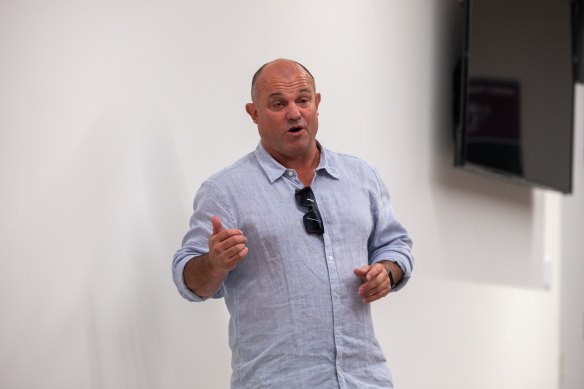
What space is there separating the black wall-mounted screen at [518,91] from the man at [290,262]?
5.51ft

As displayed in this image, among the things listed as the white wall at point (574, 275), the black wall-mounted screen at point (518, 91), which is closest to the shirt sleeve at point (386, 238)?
the black wall-mounted screen at point (518, 91)

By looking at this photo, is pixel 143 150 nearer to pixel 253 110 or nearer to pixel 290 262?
pixel 253 110

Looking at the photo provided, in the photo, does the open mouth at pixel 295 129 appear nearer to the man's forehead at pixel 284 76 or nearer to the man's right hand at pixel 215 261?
the man's forehead at pixel 284 76

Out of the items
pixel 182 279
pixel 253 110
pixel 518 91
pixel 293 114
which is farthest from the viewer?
pixel 518 91

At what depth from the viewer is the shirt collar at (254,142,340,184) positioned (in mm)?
1820

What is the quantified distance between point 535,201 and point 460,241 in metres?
1.12

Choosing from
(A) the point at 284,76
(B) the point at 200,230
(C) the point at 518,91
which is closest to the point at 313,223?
(B) the point at 200,230

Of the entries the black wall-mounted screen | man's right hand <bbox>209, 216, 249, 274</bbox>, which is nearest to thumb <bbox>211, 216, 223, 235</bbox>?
man's right hand <bbox>209, 216, 249, 274</bbox>

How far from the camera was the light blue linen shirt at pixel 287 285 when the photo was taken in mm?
1717

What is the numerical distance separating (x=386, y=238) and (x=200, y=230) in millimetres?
495

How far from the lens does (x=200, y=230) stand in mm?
1737

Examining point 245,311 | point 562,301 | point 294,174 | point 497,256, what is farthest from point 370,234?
point 562,301

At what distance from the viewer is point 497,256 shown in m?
4.02

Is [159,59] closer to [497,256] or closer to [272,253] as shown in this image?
[272,253]
